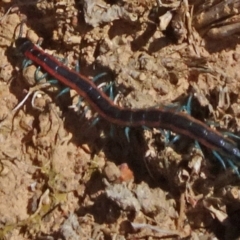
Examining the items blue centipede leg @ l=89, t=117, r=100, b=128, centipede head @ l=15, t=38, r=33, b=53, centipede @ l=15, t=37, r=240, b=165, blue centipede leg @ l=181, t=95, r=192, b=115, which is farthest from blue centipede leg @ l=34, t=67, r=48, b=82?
blue centipede leg @ l=181, t=95, r=192, b=115

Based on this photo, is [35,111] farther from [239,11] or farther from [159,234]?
[239,11]

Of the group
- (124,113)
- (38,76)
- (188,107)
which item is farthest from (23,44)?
(188,107)

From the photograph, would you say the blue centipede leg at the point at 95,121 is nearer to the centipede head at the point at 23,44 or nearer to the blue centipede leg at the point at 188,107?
the blue centipede leg at the point at 188,107

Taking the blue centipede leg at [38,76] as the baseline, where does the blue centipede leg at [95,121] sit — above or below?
below

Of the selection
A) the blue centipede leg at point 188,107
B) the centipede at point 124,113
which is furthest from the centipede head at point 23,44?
the blue centipede leg at point 188,107

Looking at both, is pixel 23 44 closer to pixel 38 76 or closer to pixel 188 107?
pixel 38 76

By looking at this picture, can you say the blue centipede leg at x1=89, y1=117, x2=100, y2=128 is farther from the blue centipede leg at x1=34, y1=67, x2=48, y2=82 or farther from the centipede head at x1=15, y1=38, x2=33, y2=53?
Result: the centipede head at x1=15, y1=38, x2=33, y2=53

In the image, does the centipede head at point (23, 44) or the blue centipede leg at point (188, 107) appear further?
the centipede head at point (23, 44)

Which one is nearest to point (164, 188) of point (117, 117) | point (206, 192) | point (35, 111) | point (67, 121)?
point (206, 192)
